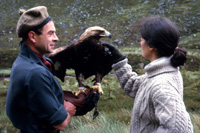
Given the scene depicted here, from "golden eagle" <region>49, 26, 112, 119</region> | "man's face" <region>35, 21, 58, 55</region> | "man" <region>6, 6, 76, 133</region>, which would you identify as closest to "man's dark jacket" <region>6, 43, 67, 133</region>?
"man" <region>6, 6, 76, 133</region>

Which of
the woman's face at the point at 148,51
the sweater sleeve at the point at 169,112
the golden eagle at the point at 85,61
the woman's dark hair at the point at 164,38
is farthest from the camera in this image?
the golden eagle at the point at 85,61

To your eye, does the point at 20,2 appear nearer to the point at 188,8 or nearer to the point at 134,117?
the point at 188,8

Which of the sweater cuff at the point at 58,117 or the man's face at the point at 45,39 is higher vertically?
the man's face at the point at 45,39

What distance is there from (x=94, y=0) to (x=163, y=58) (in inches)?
214

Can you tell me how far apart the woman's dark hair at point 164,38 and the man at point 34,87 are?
0.64 metres

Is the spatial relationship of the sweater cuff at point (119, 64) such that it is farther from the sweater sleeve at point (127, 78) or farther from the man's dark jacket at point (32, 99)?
the man's dark jacket at point (32, 99)

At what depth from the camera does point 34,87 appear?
1339 mm

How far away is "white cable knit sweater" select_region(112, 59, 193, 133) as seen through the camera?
132 centimetres

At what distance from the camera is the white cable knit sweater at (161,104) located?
132 centimetres

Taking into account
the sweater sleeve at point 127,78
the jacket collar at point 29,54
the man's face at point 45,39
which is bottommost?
the sweater sleeve at point 127,78

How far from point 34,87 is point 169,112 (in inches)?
30.3

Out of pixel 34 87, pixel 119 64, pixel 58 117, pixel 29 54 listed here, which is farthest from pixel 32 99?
pixel 119 64

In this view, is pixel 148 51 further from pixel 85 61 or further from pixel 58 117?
pixel 58 117

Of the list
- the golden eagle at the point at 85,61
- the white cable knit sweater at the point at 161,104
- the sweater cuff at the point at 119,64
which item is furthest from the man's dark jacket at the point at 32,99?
the sweater cuff at the point at 119,64
